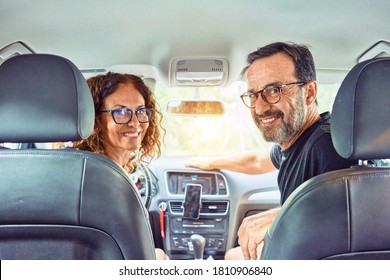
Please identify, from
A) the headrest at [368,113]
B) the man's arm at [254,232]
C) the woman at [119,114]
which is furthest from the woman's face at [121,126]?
the headrest at [368,113]

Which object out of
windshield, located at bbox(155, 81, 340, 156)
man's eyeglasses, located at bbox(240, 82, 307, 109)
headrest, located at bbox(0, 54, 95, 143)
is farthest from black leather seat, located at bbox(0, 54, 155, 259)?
windshield, located at bbox(155, 81, 340, 156)

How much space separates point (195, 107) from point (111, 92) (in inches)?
21.9

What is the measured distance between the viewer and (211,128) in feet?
7.68

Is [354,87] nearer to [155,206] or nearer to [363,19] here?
[363,19]

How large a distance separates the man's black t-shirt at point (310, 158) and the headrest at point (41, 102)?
25.6 inches

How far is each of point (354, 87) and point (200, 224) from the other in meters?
1.51

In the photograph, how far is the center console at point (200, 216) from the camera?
242 centimetres

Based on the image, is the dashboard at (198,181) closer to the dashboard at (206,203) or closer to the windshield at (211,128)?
the dashboard at (206,203)

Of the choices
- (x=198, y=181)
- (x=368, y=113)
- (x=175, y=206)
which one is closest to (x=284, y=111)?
(x=368, y=113)

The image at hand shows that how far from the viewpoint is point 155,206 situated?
96.5 inches

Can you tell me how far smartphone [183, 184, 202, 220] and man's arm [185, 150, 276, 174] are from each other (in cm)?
12

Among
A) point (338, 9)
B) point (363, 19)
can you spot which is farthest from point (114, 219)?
point (363, 19)

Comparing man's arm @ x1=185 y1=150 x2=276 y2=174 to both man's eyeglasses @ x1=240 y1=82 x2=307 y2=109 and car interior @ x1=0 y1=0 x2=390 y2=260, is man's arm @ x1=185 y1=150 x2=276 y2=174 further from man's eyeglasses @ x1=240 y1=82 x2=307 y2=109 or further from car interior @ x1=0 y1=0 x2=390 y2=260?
man's eyeglasses @ x1=240 y1=82 x2=307 y2=109

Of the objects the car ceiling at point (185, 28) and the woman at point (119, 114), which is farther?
the woman at point (119, 114)
